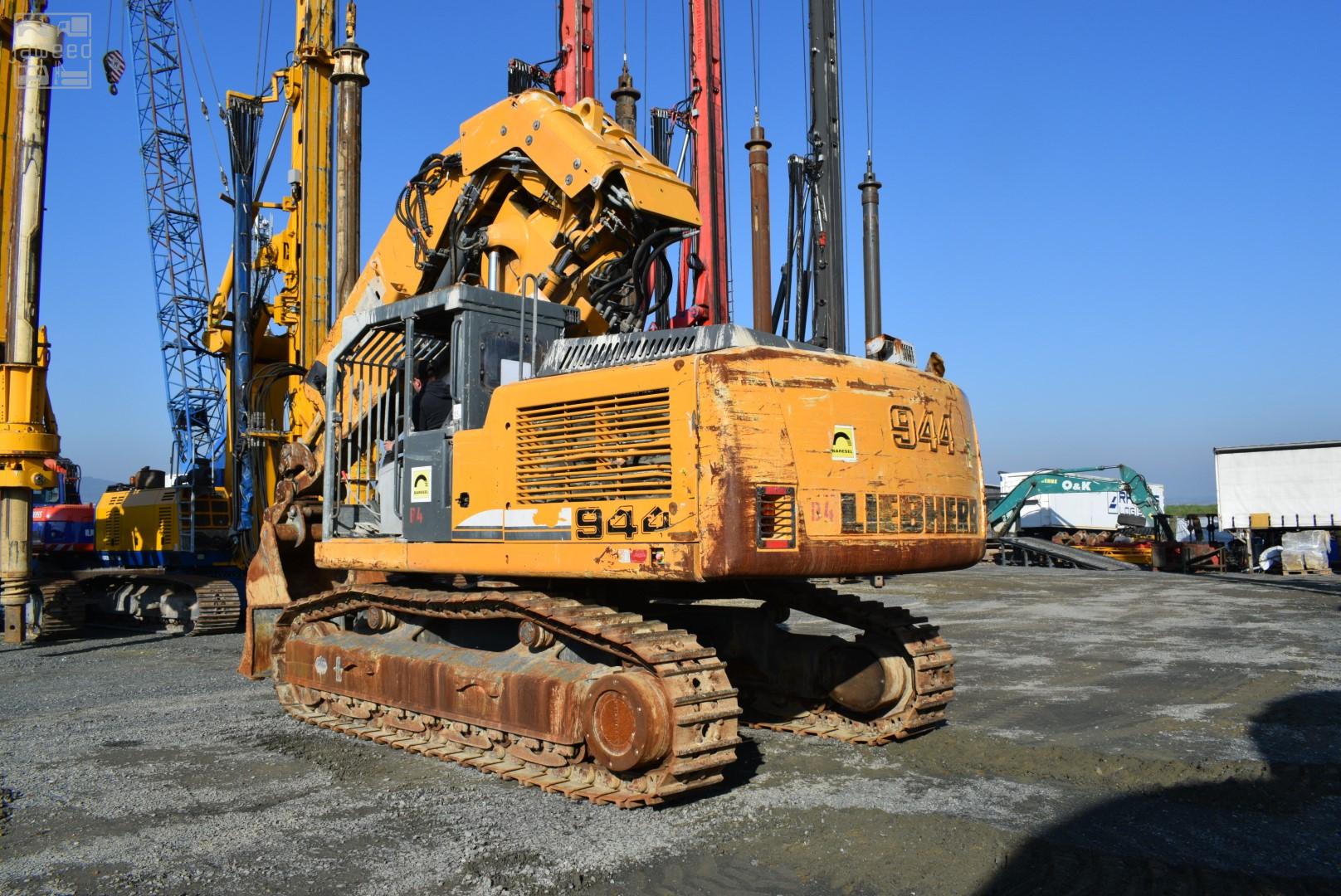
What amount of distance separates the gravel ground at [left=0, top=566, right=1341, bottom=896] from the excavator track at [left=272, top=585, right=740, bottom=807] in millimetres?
136

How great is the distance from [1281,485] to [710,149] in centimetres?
2452

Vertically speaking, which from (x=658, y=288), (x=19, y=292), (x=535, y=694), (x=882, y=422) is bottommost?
(x=535, y=694)

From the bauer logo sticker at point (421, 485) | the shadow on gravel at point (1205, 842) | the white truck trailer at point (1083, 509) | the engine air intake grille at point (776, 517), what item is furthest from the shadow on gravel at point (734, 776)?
the white truck trailer at point (1083, 509)

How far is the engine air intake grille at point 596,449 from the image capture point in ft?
18.0

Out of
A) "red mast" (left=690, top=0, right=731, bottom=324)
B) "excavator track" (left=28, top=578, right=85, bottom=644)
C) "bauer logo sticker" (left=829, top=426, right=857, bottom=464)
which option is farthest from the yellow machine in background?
"red mast" (left=690, top=0, right=731, bottom=324)

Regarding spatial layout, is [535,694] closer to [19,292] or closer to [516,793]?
[516,793]

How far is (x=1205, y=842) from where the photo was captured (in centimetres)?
508

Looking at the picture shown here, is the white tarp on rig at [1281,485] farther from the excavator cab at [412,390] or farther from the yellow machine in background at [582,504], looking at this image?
the excavator cab at [412,390]

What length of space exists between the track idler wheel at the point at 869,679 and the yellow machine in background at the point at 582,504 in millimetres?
20

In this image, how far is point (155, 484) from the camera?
16562 mm

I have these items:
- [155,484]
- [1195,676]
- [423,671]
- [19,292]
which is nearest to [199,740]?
[423,671]

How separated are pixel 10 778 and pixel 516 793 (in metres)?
3.02

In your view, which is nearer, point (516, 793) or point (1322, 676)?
point (516, 793)

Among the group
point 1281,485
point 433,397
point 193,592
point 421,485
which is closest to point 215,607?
point 193,592
